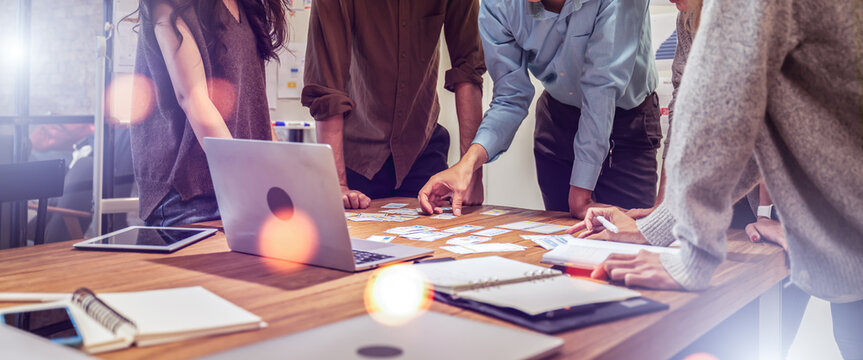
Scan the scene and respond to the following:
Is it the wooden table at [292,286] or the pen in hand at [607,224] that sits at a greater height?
the pen in hand at [607,224]

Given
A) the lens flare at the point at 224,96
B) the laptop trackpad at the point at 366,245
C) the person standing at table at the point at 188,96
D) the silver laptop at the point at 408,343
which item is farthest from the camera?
the lens flare at the point at 224,96

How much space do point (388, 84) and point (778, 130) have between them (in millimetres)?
1560

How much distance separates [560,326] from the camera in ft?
2.33

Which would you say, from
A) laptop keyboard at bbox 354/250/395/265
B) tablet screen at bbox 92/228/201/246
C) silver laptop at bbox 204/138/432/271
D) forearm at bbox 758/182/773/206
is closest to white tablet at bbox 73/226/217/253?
tablet screen at bbox 92/228/201/246

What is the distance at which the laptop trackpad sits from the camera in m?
1.18

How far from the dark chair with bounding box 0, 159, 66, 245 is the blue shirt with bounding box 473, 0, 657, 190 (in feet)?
4.79

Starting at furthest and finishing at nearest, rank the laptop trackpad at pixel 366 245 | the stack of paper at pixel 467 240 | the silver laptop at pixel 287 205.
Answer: the stack of paper at pixel 467 240, the laptop trackpad at pixel 366 245, the silver laptop at pixel 287 205

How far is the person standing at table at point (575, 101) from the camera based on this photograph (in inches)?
73.0

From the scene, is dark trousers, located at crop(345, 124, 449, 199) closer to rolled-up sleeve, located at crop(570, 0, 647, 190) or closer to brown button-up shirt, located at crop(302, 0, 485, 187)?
brown button-up shirt, located at crop(302, 0, 485, 187)

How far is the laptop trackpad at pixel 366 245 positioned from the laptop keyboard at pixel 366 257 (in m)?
0.05

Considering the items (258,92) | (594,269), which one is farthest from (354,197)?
(594,269)

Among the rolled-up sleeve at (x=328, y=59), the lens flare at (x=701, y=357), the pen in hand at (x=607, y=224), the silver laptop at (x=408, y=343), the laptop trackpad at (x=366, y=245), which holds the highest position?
the rolled-up sleeve at (x=328, y=59)

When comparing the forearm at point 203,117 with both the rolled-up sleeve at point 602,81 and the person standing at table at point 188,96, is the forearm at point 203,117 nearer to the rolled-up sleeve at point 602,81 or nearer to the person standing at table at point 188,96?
the person standing at table at point 188,96

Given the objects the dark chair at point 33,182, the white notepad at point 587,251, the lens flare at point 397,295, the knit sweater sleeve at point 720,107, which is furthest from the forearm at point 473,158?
the dark chair at point 33,182
